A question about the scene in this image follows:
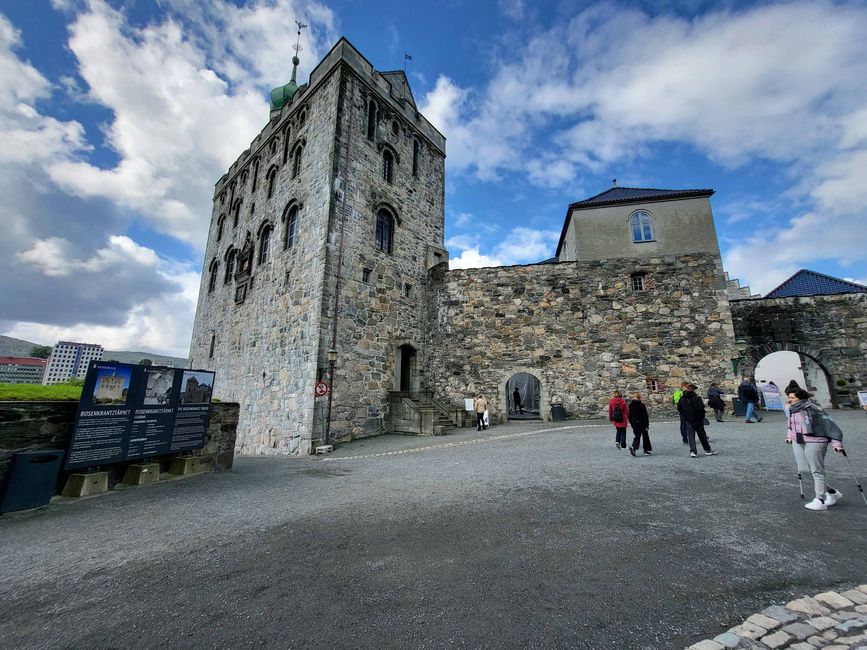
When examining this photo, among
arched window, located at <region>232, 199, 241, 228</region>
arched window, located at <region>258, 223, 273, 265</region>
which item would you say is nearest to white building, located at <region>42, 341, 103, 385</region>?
arched window, located at <region>232, 199, 241, 228</region>

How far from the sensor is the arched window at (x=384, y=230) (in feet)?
50.7

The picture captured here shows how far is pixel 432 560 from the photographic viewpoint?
3301 mm

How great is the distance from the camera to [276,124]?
61.9 feet

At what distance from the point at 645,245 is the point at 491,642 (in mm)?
18416

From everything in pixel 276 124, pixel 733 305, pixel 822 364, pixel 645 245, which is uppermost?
pixel 276 124

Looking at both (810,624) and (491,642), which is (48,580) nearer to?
(491,642)

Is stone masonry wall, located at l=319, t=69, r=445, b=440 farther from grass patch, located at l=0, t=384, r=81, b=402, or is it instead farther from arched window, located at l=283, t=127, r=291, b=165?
grass patch, located at l=0, t=384, r=81, b=402

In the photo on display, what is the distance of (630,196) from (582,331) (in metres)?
8.34

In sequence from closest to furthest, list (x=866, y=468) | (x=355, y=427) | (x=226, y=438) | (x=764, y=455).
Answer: (x=866, y=468), (x=764, y=455), (x=226, y=438), (x=355, y=427)

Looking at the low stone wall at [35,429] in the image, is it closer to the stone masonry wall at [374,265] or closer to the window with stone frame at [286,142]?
the stone masonry wall at [374,265]

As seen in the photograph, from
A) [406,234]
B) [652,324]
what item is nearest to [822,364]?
[652,324]

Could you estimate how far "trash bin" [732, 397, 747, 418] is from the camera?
12.9 metres

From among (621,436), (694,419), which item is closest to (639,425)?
(621,436)

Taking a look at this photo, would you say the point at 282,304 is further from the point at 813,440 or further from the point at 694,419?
the point at 813,440
